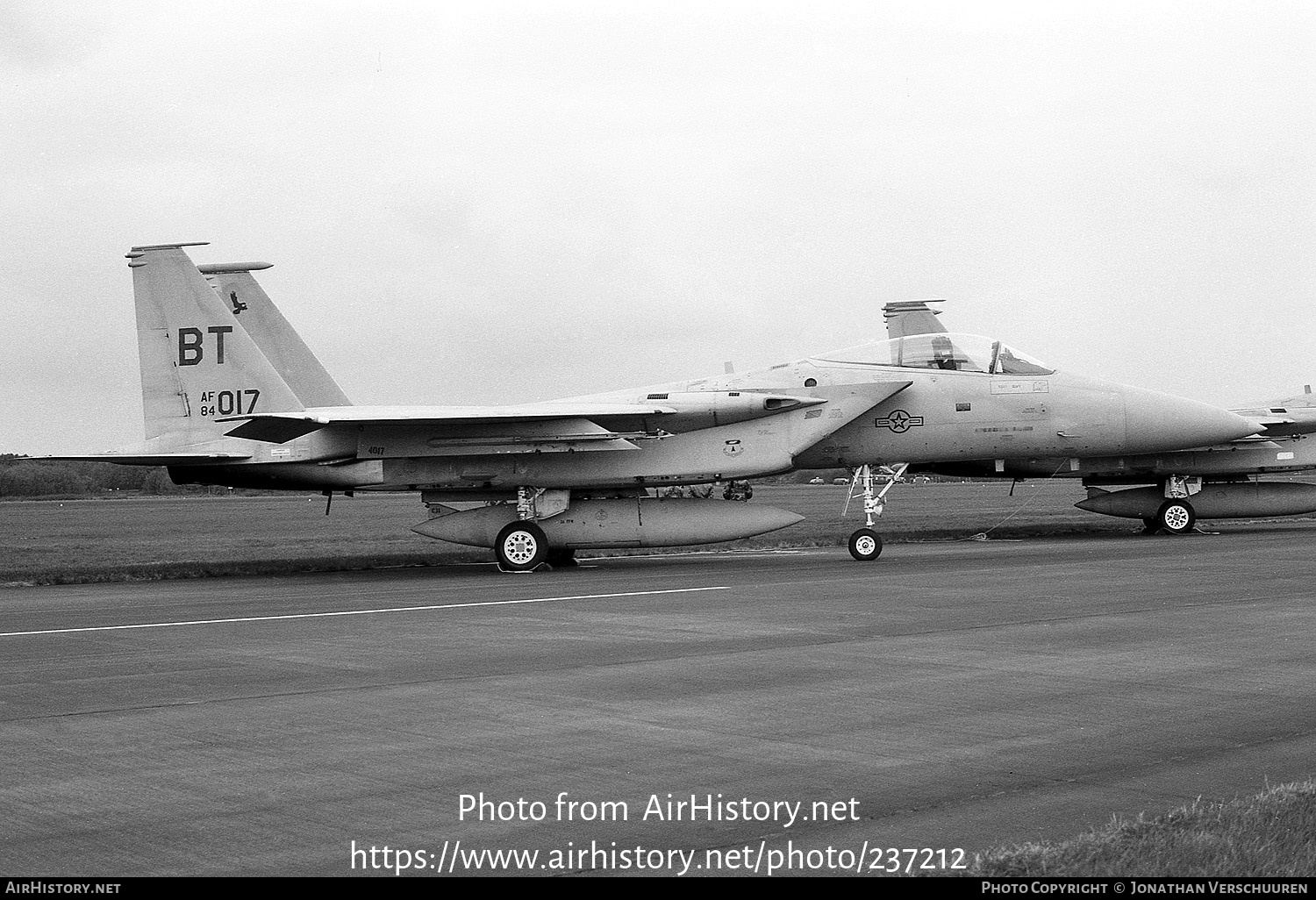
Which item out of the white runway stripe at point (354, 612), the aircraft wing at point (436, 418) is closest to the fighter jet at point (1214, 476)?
the aircraft wing at point (436, 418)

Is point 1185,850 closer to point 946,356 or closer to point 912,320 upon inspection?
point 946,356

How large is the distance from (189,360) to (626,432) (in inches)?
→ 261

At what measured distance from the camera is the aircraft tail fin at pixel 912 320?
95.6ft

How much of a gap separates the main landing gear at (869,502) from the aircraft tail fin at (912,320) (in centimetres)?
849

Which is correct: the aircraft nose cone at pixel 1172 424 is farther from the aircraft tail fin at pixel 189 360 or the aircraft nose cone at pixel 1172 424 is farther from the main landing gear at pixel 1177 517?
the aircraft tail fin at pixel 189 360

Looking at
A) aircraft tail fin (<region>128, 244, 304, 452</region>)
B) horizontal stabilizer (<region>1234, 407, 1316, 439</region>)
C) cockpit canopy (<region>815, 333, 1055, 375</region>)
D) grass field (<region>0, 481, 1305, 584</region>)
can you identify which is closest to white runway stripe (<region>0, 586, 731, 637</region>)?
cockpit canopy (<region>815, 333, 1055, 375</region>)

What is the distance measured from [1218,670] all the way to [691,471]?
1159 centimetres

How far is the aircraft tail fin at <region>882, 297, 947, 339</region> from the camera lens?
29.1 metres

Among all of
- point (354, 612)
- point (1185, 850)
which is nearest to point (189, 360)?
point (354, 612)

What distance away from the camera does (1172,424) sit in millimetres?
20750

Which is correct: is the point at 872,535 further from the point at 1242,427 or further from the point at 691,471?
the point at 1242,427

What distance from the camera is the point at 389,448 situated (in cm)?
1959

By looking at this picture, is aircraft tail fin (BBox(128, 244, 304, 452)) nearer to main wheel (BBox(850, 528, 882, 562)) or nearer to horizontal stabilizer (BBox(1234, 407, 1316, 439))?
main wheel (BBox(850, 528, 882, 562))

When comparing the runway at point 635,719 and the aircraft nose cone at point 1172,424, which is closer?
the runway at point 635,719
